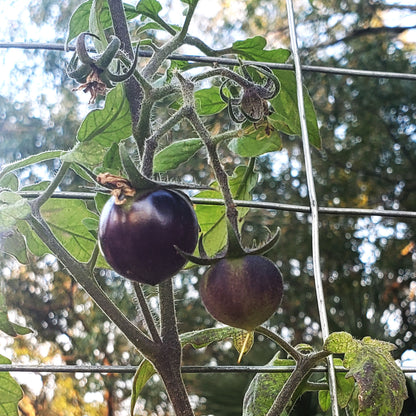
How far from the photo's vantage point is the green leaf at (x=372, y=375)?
35cm

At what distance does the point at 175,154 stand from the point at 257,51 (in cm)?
12

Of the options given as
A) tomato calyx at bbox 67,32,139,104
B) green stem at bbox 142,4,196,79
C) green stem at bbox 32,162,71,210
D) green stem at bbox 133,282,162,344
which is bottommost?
green stem at bbox 133,282,162,344

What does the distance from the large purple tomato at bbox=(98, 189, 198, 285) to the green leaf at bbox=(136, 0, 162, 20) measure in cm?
18

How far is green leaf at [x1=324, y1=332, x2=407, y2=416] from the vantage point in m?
0.35

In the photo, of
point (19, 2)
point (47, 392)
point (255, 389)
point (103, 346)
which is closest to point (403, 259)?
point (103, 346)

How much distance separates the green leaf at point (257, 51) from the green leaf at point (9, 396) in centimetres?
28

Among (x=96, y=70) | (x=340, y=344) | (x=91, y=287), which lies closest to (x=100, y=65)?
(x=96, y=70)

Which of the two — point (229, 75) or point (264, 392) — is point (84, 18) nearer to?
point (229, 75)

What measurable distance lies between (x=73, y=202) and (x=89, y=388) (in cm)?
307

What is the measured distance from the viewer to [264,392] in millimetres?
445

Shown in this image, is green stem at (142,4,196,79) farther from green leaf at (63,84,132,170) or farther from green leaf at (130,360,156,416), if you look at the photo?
green leaf at (130,360,156,416)

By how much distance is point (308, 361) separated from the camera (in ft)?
1.28

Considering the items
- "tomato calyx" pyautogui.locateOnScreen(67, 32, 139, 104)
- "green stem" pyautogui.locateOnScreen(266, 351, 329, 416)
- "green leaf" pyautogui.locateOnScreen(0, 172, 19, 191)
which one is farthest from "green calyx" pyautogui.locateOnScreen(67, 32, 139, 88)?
"green stem" pyautogui.locateOnScreen(266, 351, 329, 416)

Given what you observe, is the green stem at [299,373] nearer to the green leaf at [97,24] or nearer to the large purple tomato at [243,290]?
the large purple tomato at [243,290]
